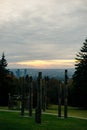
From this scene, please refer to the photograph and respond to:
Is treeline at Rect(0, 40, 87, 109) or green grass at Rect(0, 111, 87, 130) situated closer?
green grass at Rect(0, 111, 87, 130)

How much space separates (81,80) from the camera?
55.8 meters

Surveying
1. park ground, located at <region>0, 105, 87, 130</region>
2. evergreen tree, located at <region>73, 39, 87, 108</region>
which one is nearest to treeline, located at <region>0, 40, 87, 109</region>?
evergreen tree, located at <region>73, 39, 87, 108</region>

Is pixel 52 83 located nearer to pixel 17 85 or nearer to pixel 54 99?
pixel 54 99

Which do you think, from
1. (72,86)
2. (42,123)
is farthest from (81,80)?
(42,123)

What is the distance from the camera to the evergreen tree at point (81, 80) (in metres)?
55.7

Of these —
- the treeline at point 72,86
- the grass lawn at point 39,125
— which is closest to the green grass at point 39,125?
the grass lawn at point 39,125

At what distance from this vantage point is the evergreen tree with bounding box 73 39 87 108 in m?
55.7

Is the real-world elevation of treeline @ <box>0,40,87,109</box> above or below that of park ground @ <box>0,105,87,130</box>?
above

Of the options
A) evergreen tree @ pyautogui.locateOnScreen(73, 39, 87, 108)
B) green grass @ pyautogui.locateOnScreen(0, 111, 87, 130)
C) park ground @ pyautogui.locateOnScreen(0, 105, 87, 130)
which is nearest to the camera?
green grass @ pyautogui.locateOnScreen(0, 111, 87, 130)

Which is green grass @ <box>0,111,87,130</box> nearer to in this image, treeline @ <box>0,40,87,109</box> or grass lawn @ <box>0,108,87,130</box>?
grass lawn @ <box>0,108,87,130</box>

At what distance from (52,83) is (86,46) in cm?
1489

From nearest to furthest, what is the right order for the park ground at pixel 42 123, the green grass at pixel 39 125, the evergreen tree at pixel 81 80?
the green grass at pixel 39 125, the park ground at pixel 42 123, the evergreen tree at pixel 81 80

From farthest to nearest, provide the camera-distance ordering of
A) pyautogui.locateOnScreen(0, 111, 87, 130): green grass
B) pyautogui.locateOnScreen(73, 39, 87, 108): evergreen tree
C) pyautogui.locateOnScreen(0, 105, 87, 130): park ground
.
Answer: pyautogui.locateOnScreen(73, 39, 87, 108): evergreen tree → pyautogui.locateOnScreen(0, 105, 87, 130): park ground → pyautogui.locateOnScreen(0, 111, 87, 130): green grass

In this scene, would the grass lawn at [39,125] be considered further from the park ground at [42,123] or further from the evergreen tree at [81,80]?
the evergreen tree at [81,80]
